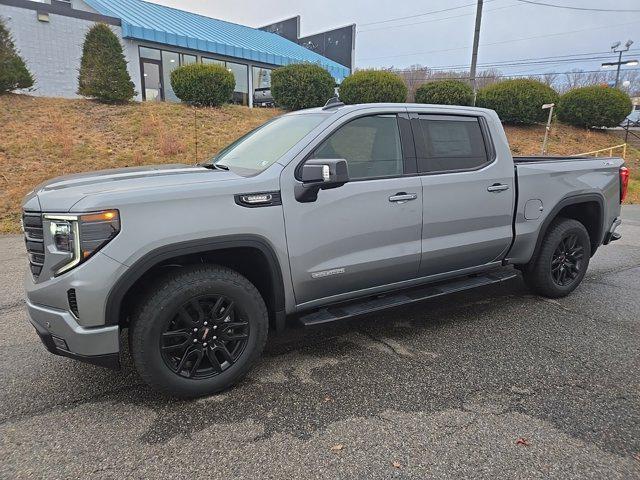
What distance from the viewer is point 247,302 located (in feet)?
9.72

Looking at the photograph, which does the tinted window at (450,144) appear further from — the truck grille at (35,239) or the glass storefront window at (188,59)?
the glass storefront window at (188,59)

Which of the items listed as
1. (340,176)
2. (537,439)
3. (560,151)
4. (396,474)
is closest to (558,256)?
(537,439)

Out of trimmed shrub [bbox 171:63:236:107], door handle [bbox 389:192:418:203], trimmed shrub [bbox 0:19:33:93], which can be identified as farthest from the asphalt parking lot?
trimmed shrub [bbox 171:63:236:107]

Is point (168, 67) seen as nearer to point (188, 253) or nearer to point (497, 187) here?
point (497, 187)

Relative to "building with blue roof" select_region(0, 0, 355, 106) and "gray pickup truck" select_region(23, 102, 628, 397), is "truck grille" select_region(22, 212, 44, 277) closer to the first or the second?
"gray pickup truck" select_region(23, 102, 628, 397)

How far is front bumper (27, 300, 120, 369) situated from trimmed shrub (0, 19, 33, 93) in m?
14.0

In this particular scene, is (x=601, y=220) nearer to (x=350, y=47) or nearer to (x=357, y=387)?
(x=357, y=387)

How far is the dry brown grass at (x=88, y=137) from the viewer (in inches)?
411

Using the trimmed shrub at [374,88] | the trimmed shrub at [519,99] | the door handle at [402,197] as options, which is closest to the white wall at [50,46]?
the trimmed shrub at [374,88]

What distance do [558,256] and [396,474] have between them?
3384 millimetres

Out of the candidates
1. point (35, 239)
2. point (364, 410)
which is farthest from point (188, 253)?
point (364, 410)

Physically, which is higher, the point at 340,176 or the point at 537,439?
the point at 340,176

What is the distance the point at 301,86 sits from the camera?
16109mm

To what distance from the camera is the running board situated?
3327 mm
